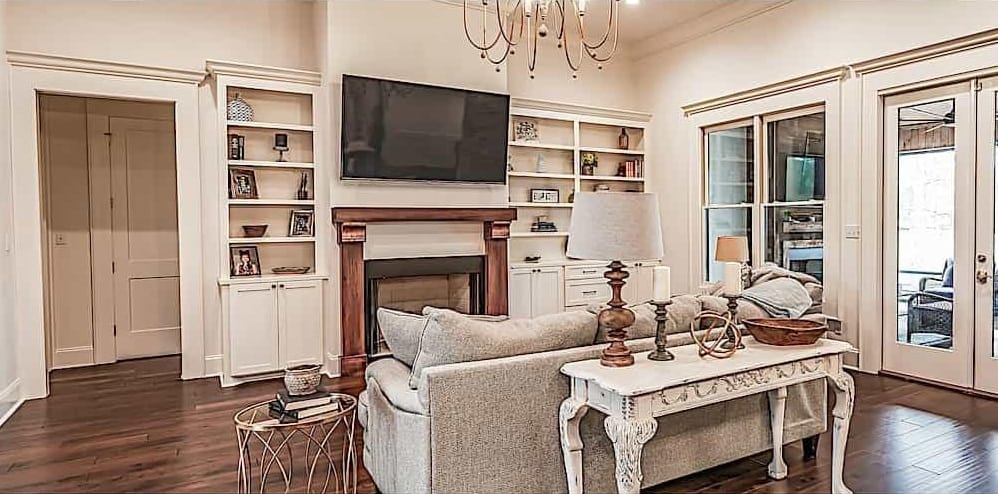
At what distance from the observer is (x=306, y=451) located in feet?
10.5

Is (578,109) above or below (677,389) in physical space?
above

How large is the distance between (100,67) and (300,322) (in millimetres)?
2397

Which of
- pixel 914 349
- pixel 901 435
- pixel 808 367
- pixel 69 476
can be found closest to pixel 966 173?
pixel 914 349

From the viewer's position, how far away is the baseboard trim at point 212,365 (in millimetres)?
5121

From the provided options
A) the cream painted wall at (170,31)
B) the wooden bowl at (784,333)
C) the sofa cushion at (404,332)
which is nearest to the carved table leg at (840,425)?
the wooden bowl at (784,333)

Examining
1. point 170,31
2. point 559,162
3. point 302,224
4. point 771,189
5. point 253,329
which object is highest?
point 170,31

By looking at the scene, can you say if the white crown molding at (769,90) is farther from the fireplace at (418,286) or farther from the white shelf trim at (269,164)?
the white shelf trim at (269,164)

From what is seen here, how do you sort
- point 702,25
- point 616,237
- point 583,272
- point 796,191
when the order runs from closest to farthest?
point 616,237, point 796,191, point 702,25, point 583,272

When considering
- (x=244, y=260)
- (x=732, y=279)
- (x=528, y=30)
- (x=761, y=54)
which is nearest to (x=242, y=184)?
(x=244, y=260)

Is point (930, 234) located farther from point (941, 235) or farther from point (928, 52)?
point (928, 52)

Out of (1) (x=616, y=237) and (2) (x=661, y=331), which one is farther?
(2) (x=661, y=331)

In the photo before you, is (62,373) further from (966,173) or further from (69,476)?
(966,173)

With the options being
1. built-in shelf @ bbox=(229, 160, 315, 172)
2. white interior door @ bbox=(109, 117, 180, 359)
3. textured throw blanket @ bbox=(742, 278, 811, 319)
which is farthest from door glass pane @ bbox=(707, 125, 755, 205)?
white interior door @ bbox=(109, 117, 180, 359)

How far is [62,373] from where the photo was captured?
525cm
